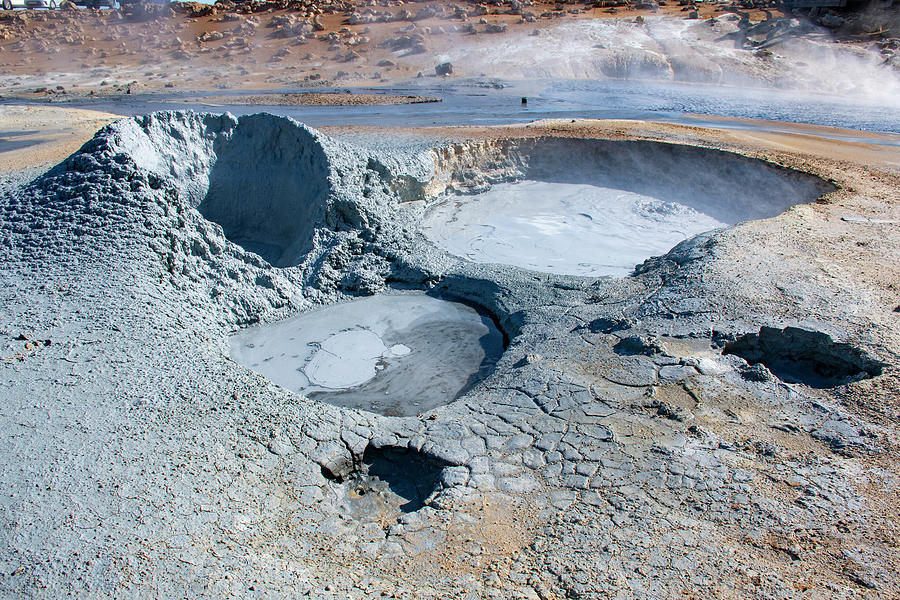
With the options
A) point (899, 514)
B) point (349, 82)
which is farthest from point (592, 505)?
point (349, 82)

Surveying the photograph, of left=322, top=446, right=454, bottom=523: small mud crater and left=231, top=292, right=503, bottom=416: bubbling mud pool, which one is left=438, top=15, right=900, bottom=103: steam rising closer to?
left=231, top=292, right=503, bottom=416: bubbling mud pool

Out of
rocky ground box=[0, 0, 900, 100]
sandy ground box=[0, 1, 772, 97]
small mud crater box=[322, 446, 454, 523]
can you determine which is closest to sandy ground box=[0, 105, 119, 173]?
rocky ground box=[0, 0, 900, 100]

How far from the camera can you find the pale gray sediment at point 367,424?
2.82m

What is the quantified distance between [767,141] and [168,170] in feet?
30.6

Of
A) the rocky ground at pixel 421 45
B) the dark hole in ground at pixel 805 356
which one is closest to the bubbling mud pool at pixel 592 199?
the dark hole in ground at pixel 805 356

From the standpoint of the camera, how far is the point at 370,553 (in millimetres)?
2977

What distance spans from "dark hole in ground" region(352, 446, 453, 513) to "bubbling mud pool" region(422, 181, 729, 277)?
3.67 meters

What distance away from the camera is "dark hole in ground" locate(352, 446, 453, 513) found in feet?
11.7

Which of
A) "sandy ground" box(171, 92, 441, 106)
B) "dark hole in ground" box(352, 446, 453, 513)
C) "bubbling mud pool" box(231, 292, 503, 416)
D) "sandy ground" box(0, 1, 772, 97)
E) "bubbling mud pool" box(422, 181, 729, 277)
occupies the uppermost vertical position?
"sandy ground" box(0, 1, 772, 97)

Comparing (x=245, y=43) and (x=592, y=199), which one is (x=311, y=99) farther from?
(x=245, y=43)

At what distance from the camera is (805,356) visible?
14.9 ft

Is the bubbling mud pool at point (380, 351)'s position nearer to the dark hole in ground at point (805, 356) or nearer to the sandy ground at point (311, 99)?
the dark hole in ground at point (805, 356)

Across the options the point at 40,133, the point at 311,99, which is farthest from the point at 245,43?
the point at 40,133

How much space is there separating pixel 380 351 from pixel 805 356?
10.4 feet
